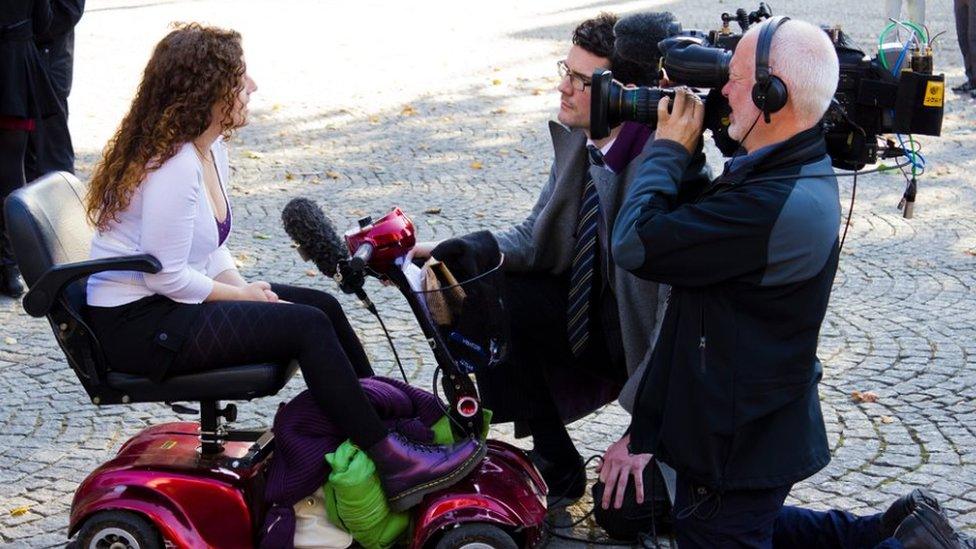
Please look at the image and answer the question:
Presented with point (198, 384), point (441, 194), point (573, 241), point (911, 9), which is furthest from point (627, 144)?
point (911, 9)

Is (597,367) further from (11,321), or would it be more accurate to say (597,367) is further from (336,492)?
(11,321)

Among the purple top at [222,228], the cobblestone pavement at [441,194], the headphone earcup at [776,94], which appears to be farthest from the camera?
the cobblestone pavement at [441,194]

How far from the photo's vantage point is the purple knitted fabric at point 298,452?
3.83 m

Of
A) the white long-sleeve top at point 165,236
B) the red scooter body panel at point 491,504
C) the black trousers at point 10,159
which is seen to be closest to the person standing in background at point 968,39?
the black trousers at point 10,159

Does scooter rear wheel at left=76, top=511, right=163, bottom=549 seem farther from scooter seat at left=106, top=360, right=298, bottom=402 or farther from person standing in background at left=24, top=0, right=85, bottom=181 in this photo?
person standing in background at left=24, top=0, right=85, bottom=181

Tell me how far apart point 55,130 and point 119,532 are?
11.5 feet

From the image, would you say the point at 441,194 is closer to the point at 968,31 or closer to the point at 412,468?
the point at 412,468

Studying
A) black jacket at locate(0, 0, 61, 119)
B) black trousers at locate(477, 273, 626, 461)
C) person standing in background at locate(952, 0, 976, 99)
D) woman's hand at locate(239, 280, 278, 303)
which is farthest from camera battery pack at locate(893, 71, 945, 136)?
person standing in background at locate(952, 0, 976, 99)

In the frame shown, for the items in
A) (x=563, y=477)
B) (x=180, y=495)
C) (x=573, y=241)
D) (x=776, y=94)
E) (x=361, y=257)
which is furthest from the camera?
(x=563, y=477)

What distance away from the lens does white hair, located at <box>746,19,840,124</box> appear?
3057mm

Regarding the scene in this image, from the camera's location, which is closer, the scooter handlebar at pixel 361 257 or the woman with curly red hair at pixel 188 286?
the scooter handlebar at pixel 361 257

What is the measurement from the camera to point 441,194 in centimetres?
815

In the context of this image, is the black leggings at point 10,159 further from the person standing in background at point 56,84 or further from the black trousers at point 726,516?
the black trousers at point 726,516

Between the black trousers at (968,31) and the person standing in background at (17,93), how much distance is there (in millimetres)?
7445
